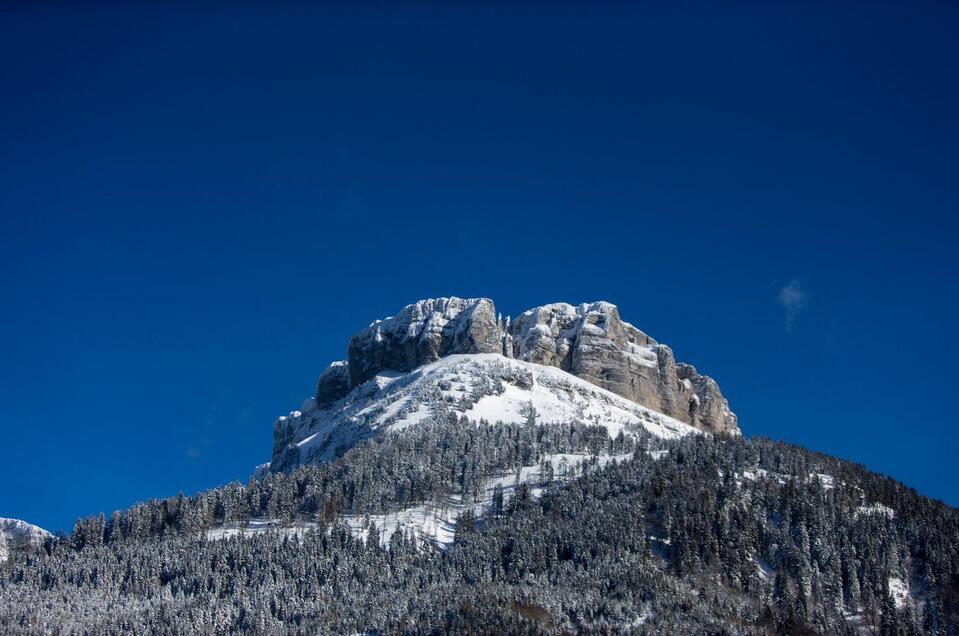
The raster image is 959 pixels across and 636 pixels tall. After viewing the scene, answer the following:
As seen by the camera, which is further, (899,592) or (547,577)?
(899,592)

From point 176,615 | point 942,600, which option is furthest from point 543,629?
point 942,600

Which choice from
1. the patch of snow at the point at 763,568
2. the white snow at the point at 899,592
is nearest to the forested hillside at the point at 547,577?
the white snow at the point at 899,592

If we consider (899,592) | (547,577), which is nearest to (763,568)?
(899,592)

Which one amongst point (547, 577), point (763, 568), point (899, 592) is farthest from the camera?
point (763, 568)

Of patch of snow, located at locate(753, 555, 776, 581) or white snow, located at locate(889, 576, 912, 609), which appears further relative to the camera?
patch of snow, located at locate(753, 555, 776, 581)

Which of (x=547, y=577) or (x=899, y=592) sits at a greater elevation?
(x=547, y=577)

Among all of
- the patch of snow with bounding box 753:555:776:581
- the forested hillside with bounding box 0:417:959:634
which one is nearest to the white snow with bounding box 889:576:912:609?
the forested hillside with bounding box 0:417:959:634

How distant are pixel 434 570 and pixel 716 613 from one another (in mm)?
48657

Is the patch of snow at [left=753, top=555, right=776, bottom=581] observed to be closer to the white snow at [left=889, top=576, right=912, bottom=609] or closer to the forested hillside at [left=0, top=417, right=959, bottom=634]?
the forested hillside at [left=0, top=417, right=959, bottom=634]

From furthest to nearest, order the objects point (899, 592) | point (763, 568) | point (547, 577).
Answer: point (763, 568), point (899, 592), point (547, 577)

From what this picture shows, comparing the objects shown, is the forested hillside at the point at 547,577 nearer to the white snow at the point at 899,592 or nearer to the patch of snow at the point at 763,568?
the white snow at the point at 899,592

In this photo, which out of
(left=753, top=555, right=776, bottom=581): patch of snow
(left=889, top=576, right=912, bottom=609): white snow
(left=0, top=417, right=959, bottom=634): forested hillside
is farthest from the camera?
(left=753, top=555, right=776, bottom=581): patch of snow

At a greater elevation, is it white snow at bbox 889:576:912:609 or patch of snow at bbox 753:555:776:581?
patch of snow at bbox 753:555:776:581

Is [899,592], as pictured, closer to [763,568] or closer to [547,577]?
[763,568]
